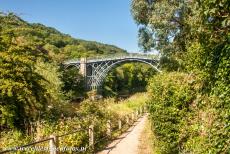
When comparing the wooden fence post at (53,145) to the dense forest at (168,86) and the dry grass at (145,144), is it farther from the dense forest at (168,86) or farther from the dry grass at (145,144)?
the dry grass at (145,144)

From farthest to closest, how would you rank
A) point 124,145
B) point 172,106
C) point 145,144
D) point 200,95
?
point 145,144 → point 124,145 → point 172,106 → point 200,95

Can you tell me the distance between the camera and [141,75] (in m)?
120

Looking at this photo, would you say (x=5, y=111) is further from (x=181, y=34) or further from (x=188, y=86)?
(x=181, y=34)

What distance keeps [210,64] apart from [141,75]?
111 m

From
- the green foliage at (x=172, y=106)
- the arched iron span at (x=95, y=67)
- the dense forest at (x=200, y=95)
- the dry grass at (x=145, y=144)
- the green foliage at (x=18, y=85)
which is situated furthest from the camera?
the arched iron span at (x=95, y=67)

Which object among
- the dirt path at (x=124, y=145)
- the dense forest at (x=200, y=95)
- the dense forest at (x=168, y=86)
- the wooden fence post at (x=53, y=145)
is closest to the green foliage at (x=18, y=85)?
the dense forest at (x=168, y=86)

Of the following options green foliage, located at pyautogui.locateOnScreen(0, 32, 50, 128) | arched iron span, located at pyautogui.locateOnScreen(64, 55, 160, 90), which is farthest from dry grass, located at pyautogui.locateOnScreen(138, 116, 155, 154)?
arched iron span, located at pyautogui.locateOnScreen(64, 55, 160, 90)

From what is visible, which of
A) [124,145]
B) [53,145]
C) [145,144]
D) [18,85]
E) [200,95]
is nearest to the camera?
[53,145]

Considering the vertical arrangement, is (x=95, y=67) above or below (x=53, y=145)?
above

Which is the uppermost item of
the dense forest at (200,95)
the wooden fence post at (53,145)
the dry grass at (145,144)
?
the dense forest at (200,95)

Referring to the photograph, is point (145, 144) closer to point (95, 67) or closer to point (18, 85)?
Answer: point (18, 85)

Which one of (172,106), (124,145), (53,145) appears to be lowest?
(124,145)

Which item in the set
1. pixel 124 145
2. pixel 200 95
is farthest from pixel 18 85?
pixel 200 95

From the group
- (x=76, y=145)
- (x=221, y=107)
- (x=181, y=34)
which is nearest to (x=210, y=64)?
(x=221, y=107)
